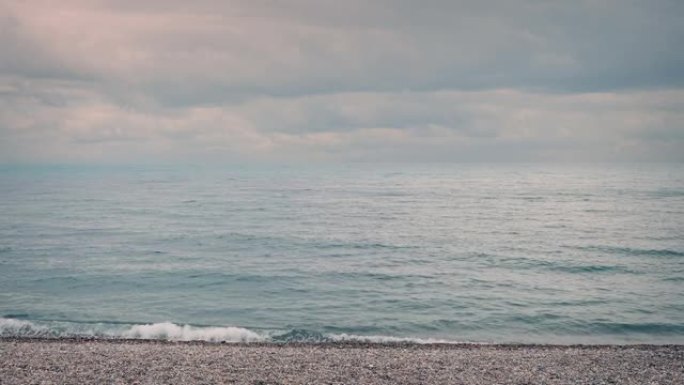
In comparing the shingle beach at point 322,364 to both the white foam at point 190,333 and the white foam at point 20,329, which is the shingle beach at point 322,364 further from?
the white foam at point 20,329

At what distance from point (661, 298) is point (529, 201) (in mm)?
64523

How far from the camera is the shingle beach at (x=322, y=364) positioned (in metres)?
14.9

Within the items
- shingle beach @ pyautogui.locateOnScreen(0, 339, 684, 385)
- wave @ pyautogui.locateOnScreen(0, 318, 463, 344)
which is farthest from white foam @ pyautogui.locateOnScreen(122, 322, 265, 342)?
shingle beach @ pyautogui.locateOnScreen(0, 339, 684, 385)

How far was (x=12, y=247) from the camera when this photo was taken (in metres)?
46.2

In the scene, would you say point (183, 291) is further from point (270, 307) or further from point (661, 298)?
point (661, 298)

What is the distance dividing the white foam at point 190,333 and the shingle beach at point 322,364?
2938 millimetres

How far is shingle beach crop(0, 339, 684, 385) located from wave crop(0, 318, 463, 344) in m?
2.84

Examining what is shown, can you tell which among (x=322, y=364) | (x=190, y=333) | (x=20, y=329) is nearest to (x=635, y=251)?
(x=190, y=333)

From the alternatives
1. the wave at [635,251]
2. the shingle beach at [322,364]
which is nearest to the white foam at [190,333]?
the shingle beach at [322,364]

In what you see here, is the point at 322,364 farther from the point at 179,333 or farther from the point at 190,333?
the point at 179,333

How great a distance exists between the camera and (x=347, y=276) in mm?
35406

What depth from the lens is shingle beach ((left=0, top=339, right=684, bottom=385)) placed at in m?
14.9

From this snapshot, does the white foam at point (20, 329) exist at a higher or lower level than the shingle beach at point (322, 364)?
lower

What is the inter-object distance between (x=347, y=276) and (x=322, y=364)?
19058mm
